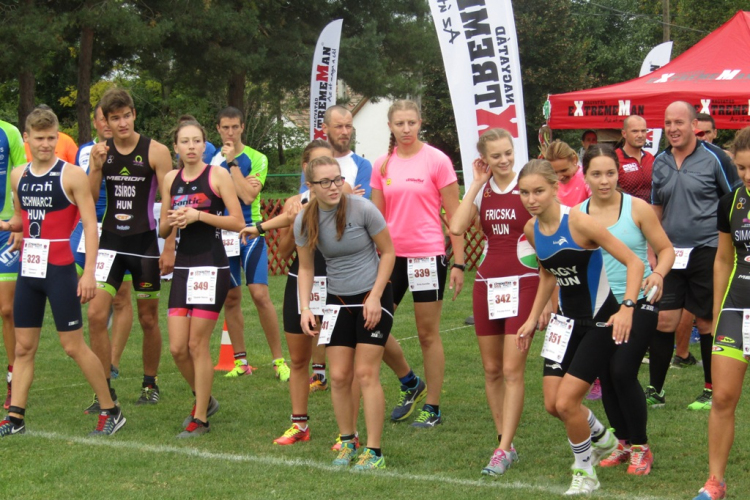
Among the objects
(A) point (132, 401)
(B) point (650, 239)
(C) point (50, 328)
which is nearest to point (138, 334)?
(C) point (50, 328)

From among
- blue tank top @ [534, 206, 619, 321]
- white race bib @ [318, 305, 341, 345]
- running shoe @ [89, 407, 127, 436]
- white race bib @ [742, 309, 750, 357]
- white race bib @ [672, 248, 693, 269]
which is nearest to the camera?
white race bib @ [742, 309, 750, 357]

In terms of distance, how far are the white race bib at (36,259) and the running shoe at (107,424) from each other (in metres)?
1.00

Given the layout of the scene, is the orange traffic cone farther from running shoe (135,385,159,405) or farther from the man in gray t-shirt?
the man in gray t-shirt

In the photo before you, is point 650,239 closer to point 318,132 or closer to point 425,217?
point 425,217

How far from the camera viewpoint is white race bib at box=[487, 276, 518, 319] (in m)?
5.39

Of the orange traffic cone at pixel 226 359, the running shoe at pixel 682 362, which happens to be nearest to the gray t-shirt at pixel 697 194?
the running shoe at pixel 682 362

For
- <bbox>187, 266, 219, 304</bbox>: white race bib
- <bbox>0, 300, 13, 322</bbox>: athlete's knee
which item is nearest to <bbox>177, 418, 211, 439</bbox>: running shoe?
<bbox>187, 266, 219, 304</bbox>: white race bib

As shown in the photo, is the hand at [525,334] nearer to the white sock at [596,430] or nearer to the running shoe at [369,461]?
the white sock at [596,430]

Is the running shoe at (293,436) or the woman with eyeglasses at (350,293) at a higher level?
the woman with eyeglasses at (350,293)

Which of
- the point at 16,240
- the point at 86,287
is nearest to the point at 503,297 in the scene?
the point at 86,287

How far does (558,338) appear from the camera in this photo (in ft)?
15.7

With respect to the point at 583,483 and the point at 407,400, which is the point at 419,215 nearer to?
the point at 407,400

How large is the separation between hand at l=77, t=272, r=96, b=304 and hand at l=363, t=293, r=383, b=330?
1.86 m

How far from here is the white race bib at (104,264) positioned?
6.69m
